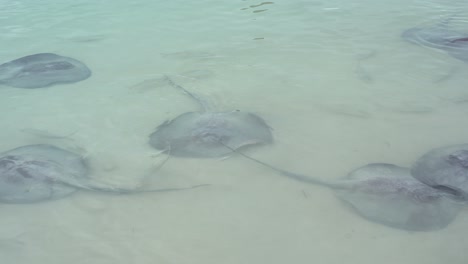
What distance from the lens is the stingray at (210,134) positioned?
4.06 meters

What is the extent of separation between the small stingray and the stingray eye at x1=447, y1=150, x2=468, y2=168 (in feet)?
0.94

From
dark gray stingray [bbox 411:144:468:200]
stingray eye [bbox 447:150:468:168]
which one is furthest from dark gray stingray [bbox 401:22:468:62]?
stingray eye [bbox 447:150:468:168]

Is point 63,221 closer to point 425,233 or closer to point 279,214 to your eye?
point 279,214

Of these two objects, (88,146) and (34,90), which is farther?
(34,90)

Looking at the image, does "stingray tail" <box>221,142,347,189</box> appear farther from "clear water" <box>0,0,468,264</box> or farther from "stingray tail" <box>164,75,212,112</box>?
"stingray tail" <box>164,75,212,112</box>

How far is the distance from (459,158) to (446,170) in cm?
14

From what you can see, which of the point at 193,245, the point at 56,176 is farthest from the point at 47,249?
the point at 193,245

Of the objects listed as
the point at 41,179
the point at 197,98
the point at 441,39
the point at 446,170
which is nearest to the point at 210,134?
the point at 197,98

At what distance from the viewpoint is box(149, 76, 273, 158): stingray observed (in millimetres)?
4059

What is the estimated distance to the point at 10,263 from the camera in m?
3.18

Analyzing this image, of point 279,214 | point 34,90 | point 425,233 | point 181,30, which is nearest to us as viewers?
point 425,233

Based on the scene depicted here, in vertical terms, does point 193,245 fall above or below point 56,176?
below

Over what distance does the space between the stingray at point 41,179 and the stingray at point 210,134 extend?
463 millimetres

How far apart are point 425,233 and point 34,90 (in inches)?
176
